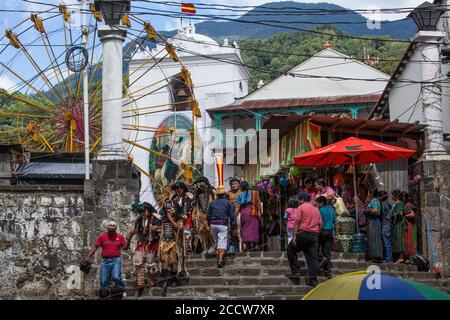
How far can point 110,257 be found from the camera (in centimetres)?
1256

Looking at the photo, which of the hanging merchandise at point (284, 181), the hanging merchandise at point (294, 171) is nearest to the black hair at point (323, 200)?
the hanging merchandise at point (294, 171)

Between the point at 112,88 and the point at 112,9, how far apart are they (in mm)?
1612

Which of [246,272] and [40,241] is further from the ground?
[40,241]

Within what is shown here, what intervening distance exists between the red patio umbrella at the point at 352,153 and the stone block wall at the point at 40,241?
15.7ft

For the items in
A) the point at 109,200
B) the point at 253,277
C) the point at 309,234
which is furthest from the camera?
the point at 109,200

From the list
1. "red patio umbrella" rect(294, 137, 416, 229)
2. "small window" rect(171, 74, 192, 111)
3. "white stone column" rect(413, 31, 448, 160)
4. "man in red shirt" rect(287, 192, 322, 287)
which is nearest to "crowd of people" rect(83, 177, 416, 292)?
"man in red shirt" rect(287, 192, 322, 287)

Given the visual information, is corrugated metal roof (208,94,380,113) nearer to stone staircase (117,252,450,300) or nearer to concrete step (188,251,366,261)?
concrete step (188,251,366,261)

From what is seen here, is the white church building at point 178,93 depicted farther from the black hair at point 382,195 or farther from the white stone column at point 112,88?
the black hair at point 382,195

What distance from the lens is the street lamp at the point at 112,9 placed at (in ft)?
48.9

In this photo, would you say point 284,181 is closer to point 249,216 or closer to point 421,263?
point 249,216

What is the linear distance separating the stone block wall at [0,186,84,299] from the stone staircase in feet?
4.10

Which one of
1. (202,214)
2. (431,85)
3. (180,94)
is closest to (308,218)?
(202,214)
